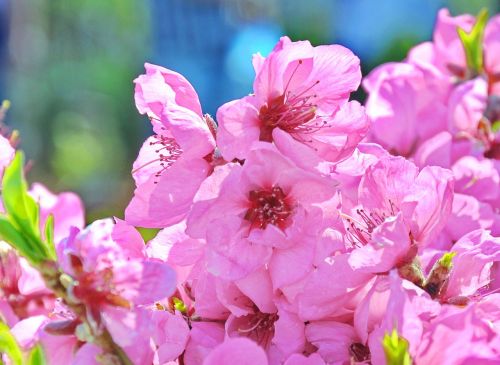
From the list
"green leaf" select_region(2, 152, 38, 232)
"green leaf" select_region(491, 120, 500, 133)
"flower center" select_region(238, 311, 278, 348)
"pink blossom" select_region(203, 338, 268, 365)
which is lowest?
"green leaf" select_region(491, 120, 500, 133)

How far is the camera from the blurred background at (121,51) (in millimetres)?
4211

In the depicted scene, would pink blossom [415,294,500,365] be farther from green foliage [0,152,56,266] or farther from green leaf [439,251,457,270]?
green foliage [0,152,56,266]

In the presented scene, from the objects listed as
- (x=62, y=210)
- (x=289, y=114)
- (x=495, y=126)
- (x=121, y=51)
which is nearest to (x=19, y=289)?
(x=62, y=210)

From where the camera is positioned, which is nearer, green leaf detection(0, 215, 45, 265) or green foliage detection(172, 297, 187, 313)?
green leaf detection(0, 215, 45, 265)

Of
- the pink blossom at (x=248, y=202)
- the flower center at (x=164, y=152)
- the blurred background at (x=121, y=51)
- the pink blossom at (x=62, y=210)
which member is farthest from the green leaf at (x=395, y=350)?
the blurred background at (x=121, y=51)

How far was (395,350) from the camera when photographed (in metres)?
0.46

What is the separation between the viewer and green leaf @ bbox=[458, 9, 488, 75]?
87cm

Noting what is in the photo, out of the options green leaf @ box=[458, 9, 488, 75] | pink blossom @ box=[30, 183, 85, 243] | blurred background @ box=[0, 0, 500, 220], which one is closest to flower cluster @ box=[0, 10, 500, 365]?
pink blossom @ box=[30, 183, 85, 243]

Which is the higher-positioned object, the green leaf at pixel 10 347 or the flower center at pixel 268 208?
the flower center at pixel 268 208

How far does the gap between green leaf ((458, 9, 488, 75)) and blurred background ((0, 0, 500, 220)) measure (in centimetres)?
270

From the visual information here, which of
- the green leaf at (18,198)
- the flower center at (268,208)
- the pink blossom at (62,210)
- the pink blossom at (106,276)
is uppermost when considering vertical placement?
the green leaf at (18,198)

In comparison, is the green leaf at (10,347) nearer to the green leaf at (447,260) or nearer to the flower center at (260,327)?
the flower center at (260,327)

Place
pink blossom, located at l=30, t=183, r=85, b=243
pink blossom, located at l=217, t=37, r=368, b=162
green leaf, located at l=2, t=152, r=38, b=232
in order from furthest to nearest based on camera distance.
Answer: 1. pink blossom, located at l=30, t=183, r=85, b=243
2. pink blossom, located at l=217, t=37, r=368, b=162
3. green leaf, located at l=2, t=152, r=38, b=232

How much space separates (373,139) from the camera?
33.7 inches
